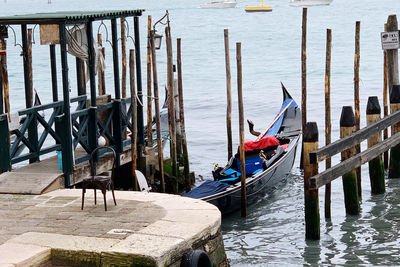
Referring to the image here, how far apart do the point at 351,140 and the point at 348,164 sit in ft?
1.07

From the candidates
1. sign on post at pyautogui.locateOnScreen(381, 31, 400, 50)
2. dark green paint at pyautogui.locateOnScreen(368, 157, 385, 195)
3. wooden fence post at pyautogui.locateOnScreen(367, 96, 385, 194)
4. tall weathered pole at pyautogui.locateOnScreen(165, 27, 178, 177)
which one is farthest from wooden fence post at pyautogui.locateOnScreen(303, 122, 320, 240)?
sign on post at pyautogui.locateOnScreen(381, 31, 400, 50)

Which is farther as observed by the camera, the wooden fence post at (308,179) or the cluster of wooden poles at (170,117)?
the cluster of wooden poles at (170,117)

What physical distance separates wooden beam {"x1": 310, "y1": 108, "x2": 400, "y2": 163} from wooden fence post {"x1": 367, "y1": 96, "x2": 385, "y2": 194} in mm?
258

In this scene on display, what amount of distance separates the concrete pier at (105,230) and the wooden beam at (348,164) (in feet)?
4.85

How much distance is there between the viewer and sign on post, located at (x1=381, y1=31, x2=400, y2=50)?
42.6ft

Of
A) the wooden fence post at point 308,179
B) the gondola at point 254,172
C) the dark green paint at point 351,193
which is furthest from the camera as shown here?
A: the gondola at point 254,172

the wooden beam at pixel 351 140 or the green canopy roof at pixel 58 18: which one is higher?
the green canopy roof at pixel 58 18

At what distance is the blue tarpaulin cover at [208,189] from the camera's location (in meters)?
11.8

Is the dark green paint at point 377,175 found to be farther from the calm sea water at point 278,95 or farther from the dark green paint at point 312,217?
the dark green paint at point 312,217

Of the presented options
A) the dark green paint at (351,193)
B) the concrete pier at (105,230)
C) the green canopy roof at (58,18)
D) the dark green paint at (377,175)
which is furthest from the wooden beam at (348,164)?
the green canopy roof at (58,18)

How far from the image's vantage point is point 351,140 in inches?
417

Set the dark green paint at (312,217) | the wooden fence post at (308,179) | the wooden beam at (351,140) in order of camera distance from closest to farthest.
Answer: the wooden beam at (351,140) < the wooden fence post at (308,179) < the dark green paint at (312,217)

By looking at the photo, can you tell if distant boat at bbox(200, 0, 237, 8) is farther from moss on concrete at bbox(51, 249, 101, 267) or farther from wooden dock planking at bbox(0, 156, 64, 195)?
moss on concrete at bbox(51, 249, 101, 267)

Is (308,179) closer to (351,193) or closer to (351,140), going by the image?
(351,140)
